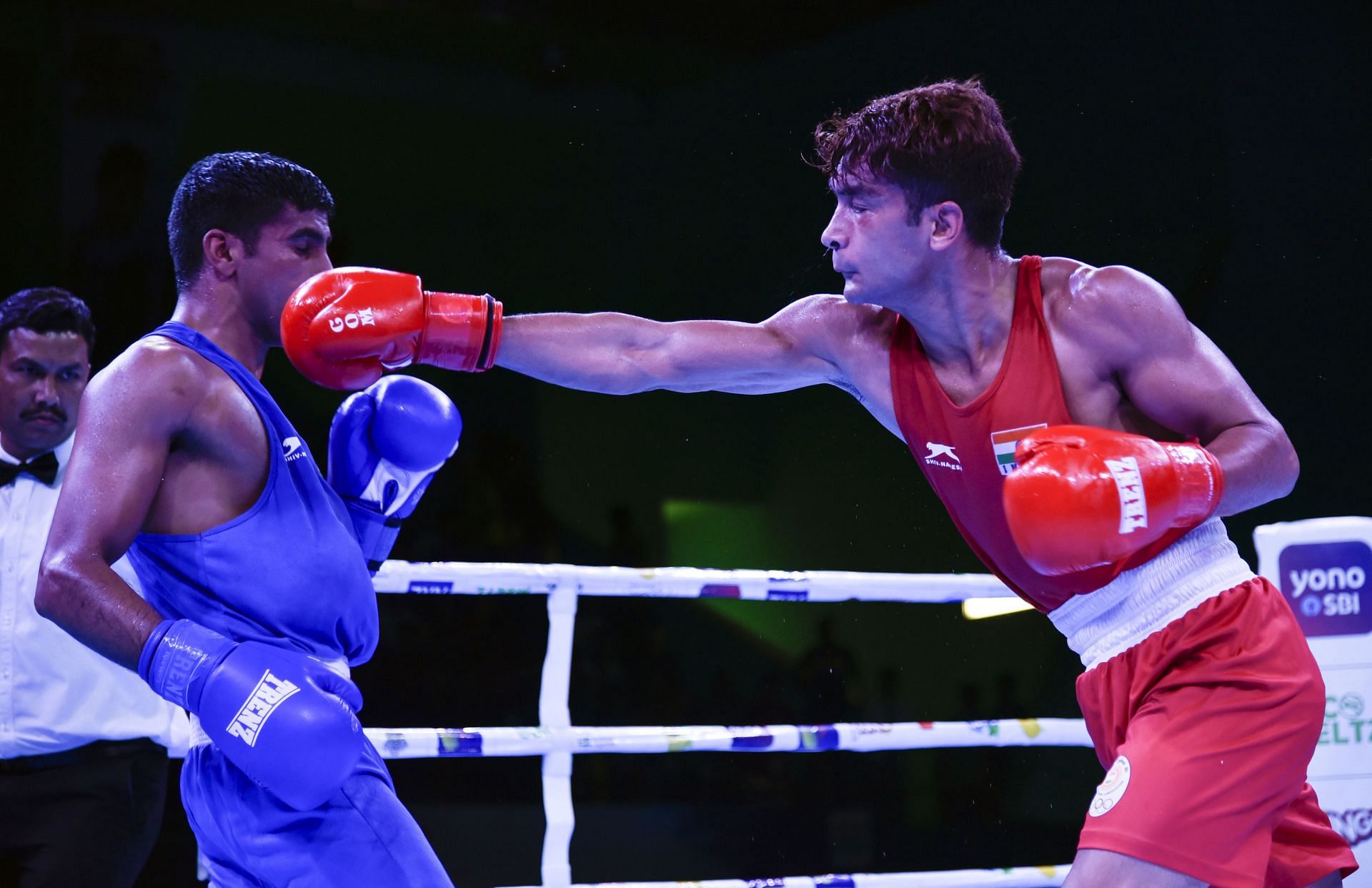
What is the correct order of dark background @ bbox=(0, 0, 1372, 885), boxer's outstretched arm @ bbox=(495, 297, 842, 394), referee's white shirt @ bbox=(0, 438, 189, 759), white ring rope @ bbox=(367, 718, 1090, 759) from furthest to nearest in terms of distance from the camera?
dark background @ bbox=(0, 0, 1372, 885) < white ring rope @ bbox=(367, 718, 1090, 759) < referee's white shirt @ bbox=(0, 438, 189, 759) < boxer's outstretched arm @ bbox=(495, 297, 842, 394)

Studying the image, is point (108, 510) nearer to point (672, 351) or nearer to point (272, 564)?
point (272, 564)

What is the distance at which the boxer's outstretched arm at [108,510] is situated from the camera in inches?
64.8

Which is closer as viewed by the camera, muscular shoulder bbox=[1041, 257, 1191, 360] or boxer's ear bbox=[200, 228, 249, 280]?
muscular shoulder bbox=[1041, 257, 1191, 360]

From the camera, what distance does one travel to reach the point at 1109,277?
190 centimetres

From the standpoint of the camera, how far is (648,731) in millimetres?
2902

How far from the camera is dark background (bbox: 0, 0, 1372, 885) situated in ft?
20.6

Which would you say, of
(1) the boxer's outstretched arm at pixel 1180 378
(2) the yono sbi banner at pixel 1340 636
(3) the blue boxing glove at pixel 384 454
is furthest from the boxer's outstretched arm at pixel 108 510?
(2) the yono sbi banner at pixel 1340 636

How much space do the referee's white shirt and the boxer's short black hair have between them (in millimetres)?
561

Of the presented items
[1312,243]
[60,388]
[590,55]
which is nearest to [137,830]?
[60,388]

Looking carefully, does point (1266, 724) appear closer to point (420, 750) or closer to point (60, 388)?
point (420, 750)

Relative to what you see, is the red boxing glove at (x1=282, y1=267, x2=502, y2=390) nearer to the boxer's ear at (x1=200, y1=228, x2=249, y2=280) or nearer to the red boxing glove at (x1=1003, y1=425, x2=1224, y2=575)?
the boxer's ear at (x1=200, y1=228, x2=249, y2=280)

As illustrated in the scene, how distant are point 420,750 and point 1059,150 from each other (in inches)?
211

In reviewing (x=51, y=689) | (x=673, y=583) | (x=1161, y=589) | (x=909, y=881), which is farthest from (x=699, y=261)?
(x=1161, y=589)

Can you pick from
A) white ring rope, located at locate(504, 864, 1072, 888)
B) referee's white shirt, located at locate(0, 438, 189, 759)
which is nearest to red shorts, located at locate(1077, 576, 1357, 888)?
white ring rope, located at locate(504, 864, 1072, 888)
